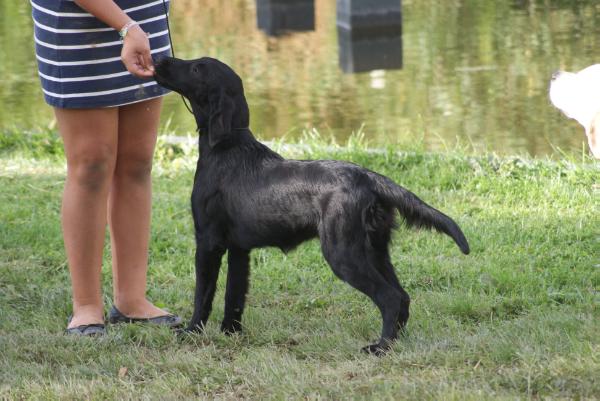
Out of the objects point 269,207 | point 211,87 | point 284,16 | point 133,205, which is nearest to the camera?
point 269,207

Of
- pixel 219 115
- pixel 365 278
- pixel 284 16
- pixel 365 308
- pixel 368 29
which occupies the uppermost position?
pixel 219 115

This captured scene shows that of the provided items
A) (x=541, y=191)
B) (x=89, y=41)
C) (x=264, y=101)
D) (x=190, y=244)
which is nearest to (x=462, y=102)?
(x=264, y=101)

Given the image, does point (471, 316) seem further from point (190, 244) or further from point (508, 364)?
point (190, 244)

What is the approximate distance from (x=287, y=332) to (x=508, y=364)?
1.03 metres

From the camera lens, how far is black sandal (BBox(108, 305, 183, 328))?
14.5ft

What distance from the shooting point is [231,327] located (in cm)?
423

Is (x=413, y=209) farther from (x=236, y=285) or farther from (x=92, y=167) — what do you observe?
(x=92, y=167)

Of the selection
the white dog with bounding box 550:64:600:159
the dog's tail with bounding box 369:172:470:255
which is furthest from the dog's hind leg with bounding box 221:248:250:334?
the white dog with bounding box 550:64:600:159

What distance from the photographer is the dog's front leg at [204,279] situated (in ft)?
13.4

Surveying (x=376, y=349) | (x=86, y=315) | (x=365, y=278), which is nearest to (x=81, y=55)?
(x=86, y=315)

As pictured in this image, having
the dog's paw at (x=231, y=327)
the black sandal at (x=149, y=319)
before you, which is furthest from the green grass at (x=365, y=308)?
the black sandal at (x=149, y=319)

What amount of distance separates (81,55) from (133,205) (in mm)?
721

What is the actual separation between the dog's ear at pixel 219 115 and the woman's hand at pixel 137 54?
0.28 m

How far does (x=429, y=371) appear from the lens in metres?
3.49
